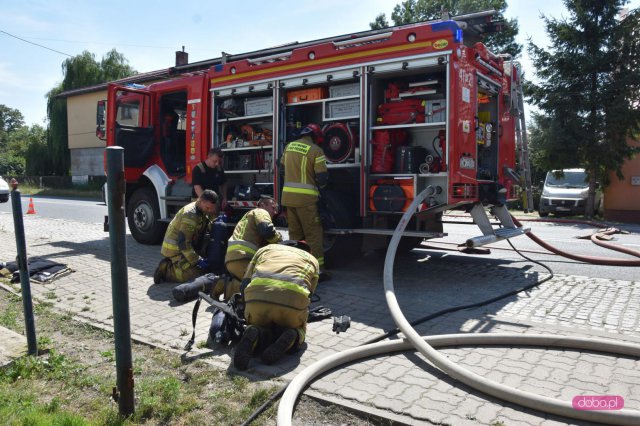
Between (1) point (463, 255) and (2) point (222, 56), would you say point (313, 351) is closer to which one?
(1) point (463, 255)

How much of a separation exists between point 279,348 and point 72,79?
38.4m

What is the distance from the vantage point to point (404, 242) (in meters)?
8.05

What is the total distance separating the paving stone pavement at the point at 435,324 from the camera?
120 inches

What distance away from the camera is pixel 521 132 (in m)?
7.27

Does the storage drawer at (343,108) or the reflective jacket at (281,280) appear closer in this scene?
the reflective jacket at (281,280)

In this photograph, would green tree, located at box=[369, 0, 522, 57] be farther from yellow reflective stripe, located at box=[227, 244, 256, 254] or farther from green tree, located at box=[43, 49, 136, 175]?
yellow reflective stripe, located at box=[227, 244, 256, 254]

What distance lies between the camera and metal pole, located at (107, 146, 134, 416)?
8.74ft

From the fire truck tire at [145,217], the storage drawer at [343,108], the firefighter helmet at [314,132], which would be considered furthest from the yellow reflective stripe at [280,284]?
the fire truck tire at [145,217]

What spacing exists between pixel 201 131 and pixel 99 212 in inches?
425

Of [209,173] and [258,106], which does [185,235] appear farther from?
[258,106]

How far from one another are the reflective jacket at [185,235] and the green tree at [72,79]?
3399 cm

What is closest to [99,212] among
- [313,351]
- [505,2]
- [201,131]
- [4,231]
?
[4,231]

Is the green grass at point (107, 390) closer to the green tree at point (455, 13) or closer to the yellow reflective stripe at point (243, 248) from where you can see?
the yellow reflective stripe at point (243, 248)

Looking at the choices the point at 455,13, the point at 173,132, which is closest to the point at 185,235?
the point at 173,132
